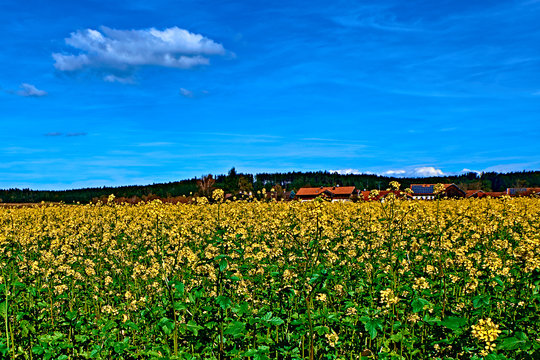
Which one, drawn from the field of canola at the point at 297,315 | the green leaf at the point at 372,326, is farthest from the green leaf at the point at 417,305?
the green leaf at the point at 372,326

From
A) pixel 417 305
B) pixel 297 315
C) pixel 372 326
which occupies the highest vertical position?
pixel 417 305

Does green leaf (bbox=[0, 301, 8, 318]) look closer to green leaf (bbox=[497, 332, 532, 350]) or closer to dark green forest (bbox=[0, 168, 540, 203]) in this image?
green leaf (bbox=[497, 332, 532, 350])

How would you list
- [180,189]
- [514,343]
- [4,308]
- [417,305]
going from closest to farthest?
[514,343]
[417,305]
[4,308]
[180,189]

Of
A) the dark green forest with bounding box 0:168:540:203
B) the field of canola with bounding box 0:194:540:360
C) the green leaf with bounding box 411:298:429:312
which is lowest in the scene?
the field of canola with bounding box 0:194:540:360

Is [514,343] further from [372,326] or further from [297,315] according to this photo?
[297,315]

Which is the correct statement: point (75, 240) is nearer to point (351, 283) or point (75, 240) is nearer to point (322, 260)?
point (322, 260)

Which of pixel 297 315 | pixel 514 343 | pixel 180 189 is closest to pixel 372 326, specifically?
pixel 297 315

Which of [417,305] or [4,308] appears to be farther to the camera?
[4,308]

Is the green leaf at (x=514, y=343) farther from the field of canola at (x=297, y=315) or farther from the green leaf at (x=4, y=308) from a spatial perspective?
the green leaf at (x=4, y=308)

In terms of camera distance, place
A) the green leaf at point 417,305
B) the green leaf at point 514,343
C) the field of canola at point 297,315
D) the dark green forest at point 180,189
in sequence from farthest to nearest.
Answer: the dark green forest at point 180,189 < the field of canola at point 297,315 < the green leaf at point 417,305 < the green leaf at point 514,343

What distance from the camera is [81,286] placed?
10.1 metres

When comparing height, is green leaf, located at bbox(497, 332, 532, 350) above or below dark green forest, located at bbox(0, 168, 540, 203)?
below

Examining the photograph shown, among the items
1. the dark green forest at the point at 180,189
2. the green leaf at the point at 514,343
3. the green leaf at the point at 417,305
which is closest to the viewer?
the green leaf at the point at 514,343

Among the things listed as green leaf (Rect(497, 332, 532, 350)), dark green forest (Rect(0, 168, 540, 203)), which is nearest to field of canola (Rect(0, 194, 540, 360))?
green leaf (Rect(497, 332, 532, 350))
